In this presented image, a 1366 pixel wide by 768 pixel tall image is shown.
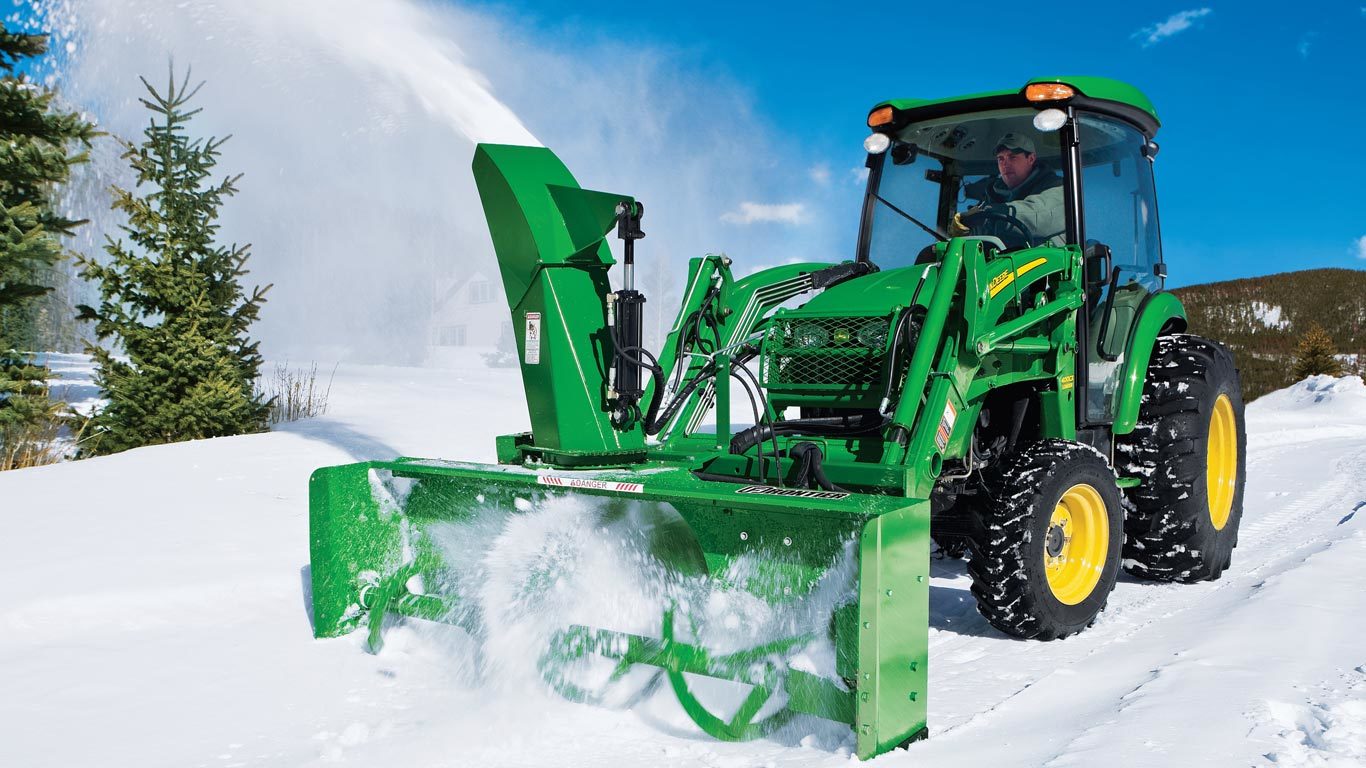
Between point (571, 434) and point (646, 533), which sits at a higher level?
point (571, 434)

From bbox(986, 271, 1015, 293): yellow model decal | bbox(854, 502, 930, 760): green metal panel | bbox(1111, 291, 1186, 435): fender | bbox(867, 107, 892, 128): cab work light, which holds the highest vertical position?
bbox(867, 107, 892, 128): cab work light

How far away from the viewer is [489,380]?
18.9 metres

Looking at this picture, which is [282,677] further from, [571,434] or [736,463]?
[736,463]

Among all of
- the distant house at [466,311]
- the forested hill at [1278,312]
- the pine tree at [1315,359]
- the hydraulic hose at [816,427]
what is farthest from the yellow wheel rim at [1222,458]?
the distant house at [466,311]

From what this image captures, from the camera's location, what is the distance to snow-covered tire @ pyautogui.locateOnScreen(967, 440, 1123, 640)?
3982mm

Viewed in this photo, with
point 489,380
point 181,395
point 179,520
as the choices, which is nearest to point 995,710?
point 179,520

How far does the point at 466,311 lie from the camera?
48156 mm

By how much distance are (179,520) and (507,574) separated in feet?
10.9

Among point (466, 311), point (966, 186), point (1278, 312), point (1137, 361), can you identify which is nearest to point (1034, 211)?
point (966, 186)

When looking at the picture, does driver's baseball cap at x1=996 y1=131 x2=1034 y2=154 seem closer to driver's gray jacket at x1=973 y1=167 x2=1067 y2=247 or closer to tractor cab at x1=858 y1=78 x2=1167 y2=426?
tractor cab at x1=858 y1=78 x2=1167 y2=426

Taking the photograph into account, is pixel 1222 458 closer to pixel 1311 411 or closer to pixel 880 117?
pixel 880 117

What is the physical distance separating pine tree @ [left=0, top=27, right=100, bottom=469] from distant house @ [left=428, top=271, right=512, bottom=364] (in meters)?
35.4

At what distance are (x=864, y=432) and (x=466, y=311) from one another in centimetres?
4533

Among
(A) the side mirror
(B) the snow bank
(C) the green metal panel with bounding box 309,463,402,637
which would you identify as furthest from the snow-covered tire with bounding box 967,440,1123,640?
(B) the snow bank
